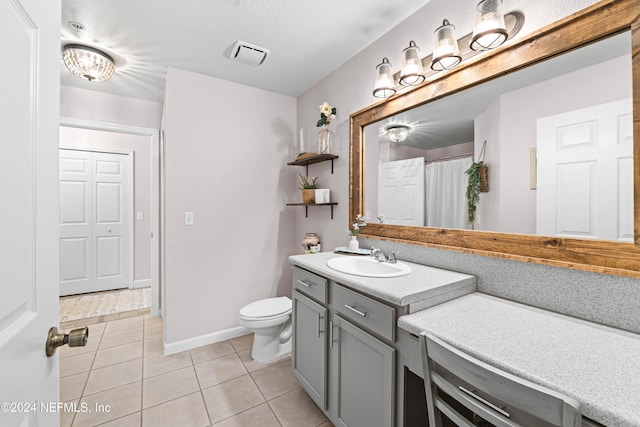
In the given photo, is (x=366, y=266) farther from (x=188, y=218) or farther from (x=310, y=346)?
(x=188, y=218)

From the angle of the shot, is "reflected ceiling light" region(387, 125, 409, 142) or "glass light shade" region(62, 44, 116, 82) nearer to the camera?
"reflected ceiling light" region(387, 125, 409, 142)

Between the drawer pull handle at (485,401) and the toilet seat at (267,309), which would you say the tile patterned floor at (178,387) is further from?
the drawer pull handle at (485,401)

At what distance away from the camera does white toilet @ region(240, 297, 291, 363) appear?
2068 millimetres

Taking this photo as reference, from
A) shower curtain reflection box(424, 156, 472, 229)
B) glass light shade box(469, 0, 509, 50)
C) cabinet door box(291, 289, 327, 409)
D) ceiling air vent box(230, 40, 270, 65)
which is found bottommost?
cabinet door box(291, 289, 327, 409)

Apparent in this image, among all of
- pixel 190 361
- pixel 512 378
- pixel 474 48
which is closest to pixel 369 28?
pixel 474 48

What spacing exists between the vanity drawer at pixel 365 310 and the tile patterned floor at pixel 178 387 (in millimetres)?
762

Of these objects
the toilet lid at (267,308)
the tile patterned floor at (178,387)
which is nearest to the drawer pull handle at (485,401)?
the tile patterned floor at (178,387)

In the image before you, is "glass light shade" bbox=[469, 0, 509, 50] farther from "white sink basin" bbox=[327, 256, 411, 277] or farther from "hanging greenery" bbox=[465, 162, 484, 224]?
"white sink basin" bbox=[327, 256, 411, 277]

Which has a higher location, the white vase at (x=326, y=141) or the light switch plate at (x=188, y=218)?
the white vase at (x=326, y=141)

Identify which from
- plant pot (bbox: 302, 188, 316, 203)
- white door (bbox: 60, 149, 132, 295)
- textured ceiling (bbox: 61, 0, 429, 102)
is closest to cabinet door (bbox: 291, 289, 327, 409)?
plant pot (bbox: 302, 188, 316, 203)

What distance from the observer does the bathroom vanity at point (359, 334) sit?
1.10m

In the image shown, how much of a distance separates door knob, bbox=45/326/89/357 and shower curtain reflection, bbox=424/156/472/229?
60.5 inches

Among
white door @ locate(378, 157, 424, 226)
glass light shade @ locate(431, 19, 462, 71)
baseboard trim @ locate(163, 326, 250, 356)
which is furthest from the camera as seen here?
baseboard trim @ locate(163, 326, 250, 356)

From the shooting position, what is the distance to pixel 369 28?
1.82 meters
